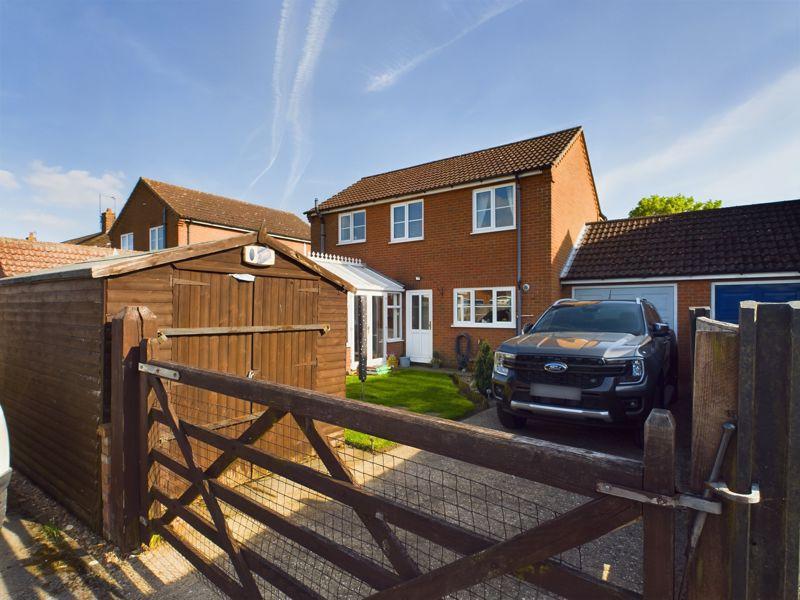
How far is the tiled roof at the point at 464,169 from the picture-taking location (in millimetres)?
13102

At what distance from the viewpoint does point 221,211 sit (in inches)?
961

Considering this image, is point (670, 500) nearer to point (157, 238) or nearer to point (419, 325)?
point (419, 325)

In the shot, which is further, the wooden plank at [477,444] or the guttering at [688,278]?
the guttering at [688,278]

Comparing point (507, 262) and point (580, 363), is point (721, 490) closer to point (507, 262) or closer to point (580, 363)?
point (580, 363)

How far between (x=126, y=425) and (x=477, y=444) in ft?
10.2

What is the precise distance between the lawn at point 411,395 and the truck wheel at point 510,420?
41.4 inches

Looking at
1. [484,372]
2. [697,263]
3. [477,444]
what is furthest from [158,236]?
[477,444]

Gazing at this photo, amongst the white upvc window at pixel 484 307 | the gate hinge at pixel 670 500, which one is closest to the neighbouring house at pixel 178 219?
the white upvc window at pixel 484 307

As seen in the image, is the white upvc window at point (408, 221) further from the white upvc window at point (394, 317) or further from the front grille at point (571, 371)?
the front grille at point (571, 371)

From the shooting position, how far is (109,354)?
12.3 feet

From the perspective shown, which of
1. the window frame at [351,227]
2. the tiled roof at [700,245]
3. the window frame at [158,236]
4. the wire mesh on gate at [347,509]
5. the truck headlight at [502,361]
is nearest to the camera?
the wire mesh on gate at [347,509]

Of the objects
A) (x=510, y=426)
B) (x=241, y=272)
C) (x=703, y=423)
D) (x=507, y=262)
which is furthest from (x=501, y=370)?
(x=507, y=262)

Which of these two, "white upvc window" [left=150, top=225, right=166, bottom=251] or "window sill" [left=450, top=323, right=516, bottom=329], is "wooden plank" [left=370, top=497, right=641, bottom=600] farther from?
"white upvc window" [left=150, top=225, right=166, bottom=251]

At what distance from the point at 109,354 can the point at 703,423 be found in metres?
4.29
